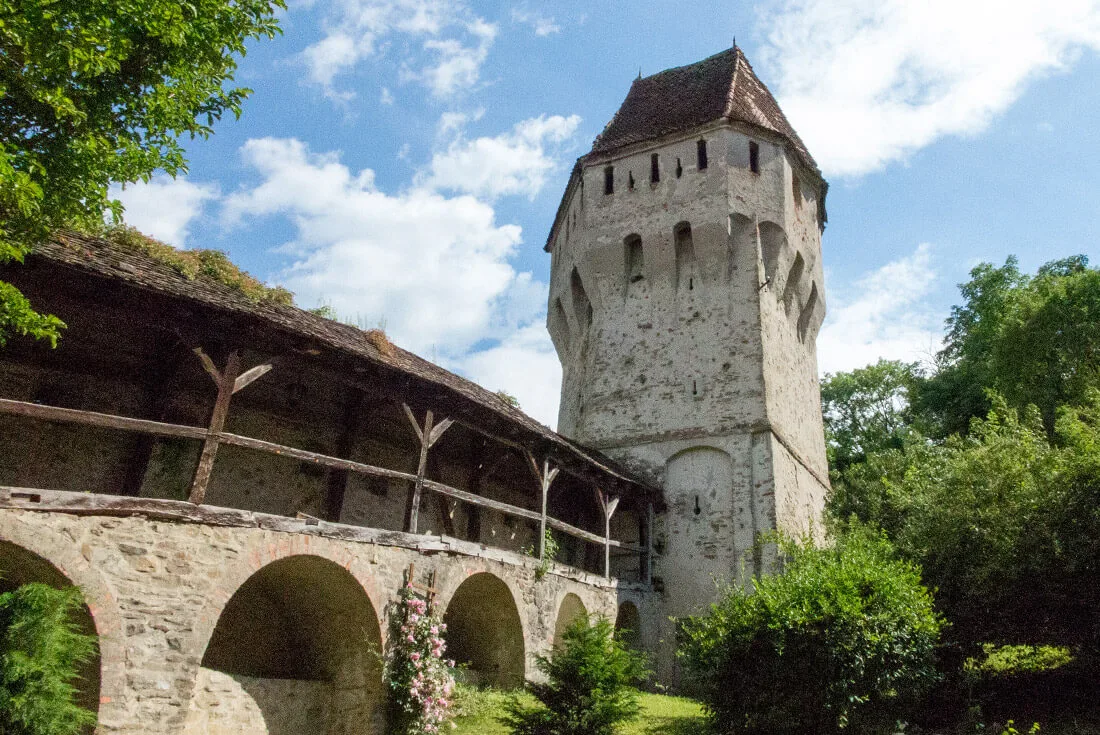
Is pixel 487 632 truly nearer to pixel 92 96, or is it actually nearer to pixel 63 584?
pixel 63 584

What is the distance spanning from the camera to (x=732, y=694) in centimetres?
939

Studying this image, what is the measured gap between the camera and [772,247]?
1886 cm

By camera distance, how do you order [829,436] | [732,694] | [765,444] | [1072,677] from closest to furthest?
[732,694] → [1072,677] → [765,444] → [829,436]

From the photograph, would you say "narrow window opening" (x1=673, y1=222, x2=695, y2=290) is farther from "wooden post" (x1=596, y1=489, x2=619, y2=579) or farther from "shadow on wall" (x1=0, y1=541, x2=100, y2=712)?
"shadow on wall" (x1=0, y1=541, x2=100, y2=712)

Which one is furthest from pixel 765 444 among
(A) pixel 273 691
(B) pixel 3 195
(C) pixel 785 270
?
(B) pixel 3 195

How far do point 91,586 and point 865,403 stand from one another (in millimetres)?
27982

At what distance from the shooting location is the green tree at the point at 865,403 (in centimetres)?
2875

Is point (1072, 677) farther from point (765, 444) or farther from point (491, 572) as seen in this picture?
point (491, 572)

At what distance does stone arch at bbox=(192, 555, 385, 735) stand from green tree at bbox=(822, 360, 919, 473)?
22.6 metres

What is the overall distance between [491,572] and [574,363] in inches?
426

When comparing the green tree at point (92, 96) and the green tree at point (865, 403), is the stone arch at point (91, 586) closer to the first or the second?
the green tree at point (92, 96)

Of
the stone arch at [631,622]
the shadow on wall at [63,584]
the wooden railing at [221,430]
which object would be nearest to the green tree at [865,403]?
the stone arch at [631,622]

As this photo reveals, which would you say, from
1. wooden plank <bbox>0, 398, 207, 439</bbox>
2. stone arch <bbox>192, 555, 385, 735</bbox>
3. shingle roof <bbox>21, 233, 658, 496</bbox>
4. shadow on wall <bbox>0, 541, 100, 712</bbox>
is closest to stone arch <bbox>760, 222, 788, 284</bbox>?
shingle roof <bbox>21, 233, 658, 496</bbox>

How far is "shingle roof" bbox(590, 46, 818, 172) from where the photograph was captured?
20438 mm
